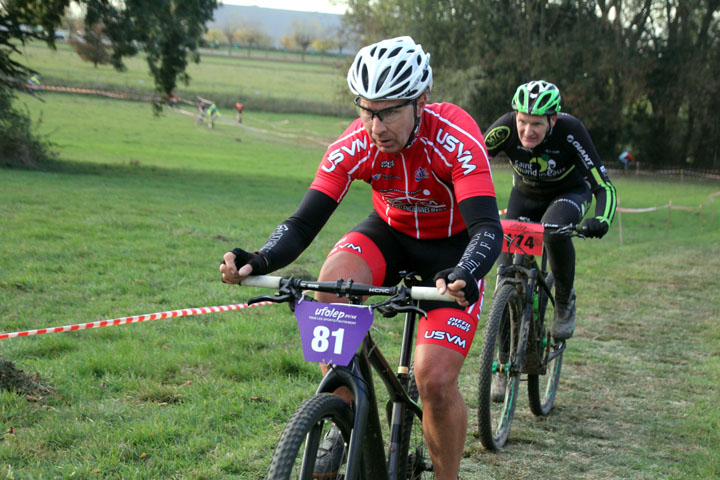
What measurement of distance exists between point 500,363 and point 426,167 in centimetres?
233

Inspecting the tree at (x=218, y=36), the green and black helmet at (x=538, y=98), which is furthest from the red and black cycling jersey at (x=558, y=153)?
the tree at (x=218, y=36)

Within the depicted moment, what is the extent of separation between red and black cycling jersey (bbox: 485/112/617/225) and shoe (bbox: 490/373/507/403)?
5.26 feet

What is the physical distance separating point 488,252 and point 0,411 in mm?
3543

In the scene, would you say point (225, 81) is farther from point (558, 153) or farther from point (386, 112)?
point (386, 112)

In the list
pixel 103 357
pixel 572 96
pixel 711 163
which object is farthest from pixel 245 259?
pixel 711 163

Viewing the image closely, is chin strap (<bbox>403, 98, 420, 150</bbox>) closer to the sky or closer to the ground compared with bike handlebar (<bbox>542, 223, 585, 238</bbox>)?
closer to the sky

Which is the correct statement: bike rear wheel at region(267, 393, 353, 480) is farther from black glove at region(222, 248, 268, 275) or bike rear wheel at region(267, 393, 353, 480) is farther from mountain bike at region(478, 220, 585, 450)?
mountain bike at region(478, 220, 585, 450)

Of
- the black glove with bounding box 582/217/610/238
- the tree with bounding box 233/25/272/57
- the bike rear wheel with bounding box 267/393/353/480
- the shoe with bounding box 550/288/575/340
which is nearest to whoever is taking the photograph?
the bike rear wheel with bounding box 267/393/353/480

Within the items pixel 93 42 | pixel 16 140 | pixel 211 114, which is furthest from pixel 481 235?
pixel 211 114

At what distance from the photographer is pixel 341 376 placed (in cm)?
312

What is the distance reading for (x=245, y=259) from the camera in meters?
3.39

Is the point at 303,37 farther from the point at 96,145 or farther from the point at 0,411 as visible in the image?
the point at 0,411

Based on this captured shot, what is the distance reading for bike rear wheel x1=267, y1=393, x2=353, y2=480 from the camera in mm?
2633

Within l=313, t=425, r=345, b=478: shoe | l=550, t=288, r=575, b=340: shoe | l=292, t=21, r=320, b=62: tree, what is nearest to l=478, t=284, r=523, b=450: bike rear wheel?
l=550, t=288, r=575, b=340: shoe
